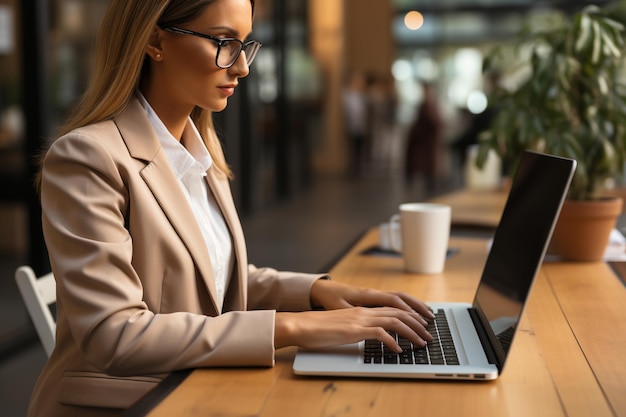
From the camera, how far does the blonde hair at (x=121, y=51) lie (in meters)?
1.48

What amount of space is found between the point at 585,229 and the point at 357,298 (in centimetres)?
87

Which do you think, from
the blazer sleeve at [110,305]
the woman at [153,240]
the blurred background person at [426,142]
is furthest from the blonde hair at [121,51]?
the blurred background person at [426,142]

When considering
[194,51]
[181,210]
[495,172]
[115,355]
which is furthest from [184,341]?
[495,172]

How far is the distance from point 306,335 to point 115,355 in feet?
1.01

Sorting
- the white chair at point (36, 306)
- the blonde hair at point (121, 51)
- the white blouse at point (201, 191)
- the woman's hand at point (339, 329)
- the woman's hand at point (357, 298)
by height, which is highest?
the blonde hair at point (121, 51)

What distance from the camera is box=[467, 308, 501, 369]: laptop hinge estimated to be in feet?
4.19

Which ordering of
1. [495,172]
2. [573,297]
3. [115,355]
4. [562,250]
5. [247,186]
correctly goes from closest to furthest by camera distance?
[115,355], [573,297], [562,250], [495,172], [247,186]

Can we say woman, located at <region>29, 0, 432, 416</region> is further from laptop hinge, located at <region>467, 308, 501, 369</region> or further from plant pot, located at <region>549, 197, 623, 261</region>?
plant pot, located at <region>549, 197, 623, 261</region>

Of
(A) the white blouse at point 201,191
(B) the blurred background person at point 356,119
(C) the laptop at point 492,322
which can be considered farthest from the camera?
(B) the blurred background person at point 356,119

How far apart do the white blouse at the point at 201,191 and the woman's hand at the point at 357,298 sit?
202mm

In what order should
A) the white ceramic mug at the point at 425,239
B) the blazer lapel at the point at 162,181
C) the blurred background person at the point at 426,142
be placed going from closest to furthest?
1. the blazer lapel at the point at 162,181
2. the white ceramic mug at the point at 425,239
3. the blurred background person at the point at 426,142

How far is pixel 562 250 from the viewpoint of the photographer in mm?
2238

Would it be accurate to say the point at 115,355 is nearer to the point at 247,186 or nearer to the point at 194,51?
the point at 194,51

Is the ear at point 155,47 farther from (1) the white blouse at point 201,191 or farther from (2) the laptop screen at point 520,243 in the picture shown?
(2) the laptop screen at point 520,243
